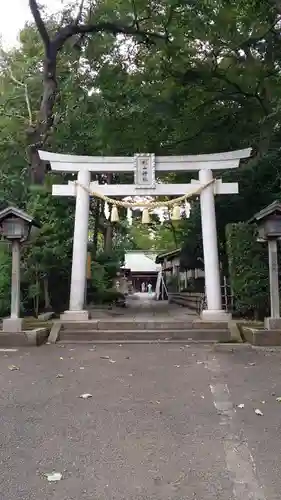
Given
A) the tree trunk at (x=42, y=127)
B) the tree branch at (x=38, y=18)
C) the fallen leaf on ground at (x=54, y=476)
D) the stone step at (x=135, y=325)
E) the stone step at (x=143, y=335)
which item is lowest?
the fallen leaf on ground at (x=54, y=476)

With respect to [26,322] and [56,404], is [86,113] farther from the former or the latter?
[56,404]

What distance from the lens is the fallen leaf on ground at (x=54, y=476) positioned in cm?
373

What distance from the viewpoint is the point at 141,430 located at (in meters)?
4.84

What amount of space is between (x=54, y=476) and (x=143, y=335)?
7.16m

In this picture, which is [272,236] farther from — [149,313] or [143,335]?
[149,313]

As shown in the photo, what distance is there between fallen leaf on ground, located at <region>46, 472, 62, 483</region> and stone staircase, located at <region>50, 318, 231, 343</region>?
674 cm

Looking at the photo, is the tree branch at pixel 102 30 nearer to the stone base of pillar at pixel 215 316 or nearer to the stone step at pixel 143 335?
the stone base of pillar at pixel 215 316

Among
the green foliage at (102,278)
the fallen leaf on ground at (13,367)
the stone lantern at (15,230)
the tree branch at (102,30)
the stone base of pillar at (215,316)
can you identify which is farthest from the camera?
the green foliage at (102,278)

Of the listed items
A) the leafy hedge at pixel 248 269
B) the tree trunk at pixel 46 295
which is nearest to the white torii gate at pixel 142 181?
the leafy hedge at pixel 248 269

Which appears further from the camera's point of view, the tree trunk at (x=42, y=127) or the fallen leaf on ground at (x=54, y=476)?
the tree trunk at (x=42, y=127)

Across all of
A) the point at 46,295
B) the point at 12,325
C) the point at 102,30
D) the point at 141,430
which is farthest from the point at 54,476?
the point at 102,30

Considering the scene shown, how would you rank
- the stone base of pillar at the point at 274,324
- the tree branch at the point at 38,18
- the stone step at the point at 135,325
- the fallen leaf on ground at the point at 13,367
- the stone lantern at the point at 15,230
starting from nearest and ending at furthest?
1. the fallen leaf on ground at the point at 13,367
2. the stone base of pillar at the point at 274,324
3. the stone lantern at the point at 15,230
4. the stone step at the point at 135,325
5. the tree branch at the point at 38,18

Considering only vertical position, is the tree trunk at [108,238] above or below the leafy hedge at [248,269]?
above

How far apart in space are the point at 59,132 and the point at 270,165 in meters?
7.38
